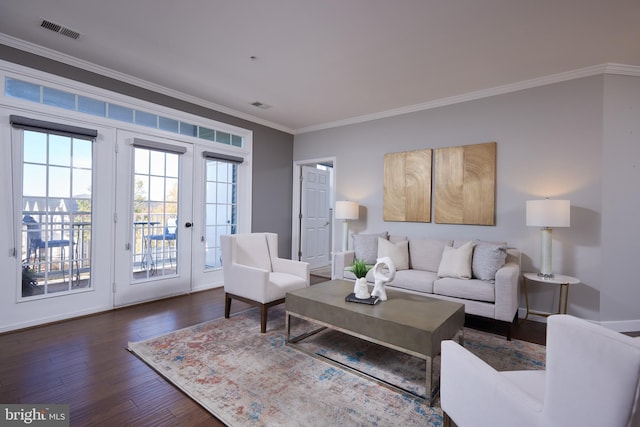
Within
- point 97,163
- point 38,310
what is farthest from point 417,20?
point 38,310

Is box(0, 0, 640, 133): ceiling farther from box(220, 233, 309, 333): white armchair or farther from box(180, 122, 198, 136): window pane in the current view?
box(220, 233, 309, 333): white armchair

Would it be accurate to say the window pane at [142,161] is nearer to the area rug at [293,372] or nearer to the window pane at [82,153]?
the window pane at [82,153]

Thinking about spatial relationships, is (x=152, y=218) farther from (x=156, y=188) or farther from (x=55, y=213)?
(x=55, y=213)

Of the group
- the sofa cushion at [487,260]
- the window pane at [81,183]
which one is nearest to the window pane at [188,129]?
the window pane at [81,183]

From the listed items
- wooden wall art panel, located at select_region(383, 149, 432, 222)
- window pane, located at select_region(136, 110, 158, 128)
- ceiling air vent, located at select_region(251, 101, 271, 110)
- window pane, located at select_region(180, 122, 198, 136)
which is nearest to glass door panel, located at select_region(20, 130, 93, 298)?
window pane, located at select_region(136, 110, 158, 128)

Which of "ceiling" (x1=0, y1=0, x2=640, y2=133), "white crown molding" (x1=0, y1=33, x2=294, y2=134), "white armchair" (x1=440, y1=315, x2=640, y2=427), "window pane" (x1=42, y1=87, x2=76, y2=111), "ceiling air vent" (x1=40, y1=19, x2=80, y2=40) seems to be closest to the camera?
"white armchair" (x1=440, y1=315, x2=640, y2=427)

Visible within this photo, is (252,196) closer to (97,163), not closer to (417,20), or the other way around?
(97,163)

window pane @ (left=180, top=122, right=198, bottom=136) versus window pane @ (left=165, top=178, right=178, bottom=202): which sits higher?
window pane @ (left=180, top=122, right=198, bottom=136)

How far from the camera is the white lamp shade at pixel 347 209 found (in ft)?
15.6

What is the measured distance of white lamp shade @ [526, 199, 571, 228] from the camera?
3.07m

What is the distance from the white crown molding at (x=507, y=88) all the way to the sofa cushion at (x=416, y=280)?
7.55 feet

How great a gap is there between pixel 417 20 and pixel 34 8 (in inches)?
119

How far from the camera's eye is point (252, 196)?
17.1ft

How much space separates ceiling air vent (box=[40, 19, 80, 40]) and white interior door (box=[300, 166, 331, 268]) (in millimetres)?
3803
